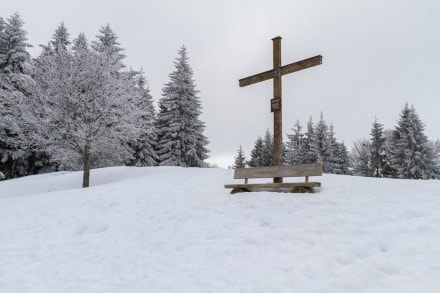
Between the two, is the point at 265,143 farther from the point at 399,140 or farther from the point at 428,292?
the point at 428,292

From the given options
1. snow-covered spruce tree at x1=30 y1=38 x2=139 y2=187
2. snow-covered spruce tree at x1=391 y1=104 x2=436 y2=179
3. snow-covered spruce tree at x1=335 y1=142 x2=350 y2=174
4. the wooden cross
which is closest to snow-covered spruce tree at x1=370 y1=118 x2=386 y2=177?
snow-covered spruce tree at x1=335 y1=142 x2=350 y2=174

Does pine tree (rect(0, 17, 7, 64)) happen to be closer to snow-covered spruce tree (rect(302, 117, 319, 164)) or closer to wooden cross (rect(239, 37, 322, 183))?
wooden cross (rect(239, 37, 322, 183))

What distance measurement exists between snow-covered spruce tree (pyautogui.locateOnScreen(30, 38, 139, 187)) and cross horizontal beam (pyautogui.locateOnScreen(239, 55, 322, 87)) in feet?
30.0

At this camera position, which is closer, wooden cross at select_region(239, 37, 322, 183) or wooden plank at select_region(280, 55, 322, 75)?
wooden plank at select_region(280, 55, 322, 75)

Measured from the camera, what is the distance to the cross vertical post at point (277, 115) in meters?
10.9

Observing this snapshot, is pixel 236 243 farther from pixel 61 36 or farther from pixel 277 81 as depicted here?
pixel 61 36

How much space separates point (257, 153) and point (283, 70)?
128 feet

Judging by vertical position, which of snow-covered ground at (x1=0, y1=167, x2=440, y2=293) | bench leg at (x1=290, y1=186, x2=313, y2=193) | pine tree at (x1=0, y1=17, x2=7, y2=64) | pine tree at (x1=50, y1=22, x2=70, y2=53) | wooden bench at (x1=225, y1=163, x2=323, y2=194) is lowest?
snow-covered ground at (x1=0, y1=167, x2=440, y2=293)

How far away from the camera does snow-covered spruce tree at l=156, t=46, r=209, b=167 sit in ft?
104

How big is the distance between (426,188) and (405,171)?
27.6 m

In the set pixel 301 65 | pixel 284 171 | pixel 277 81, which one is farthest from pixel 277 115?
pixel 284 171

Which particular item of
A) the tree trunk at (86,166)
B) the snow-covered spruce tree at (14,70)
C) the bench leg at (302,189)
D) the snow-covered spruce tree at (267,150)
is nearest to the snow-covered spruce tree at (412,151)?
the snow-covered spruce tree at (267,150)

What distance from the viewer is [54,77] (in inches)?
744

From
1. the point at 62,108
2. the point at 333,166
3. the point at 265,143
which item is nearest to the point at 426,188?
the point at 62,108
